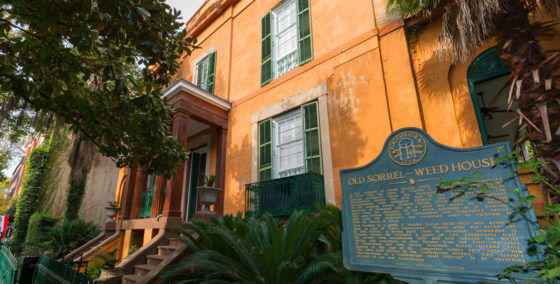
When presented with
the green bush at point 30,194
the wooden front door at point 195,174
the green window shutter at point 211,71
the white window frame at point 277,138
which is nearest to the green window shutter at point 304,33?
the white window frame at point 277,138

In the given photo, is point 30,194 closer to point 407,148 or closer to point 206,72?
point 206,72

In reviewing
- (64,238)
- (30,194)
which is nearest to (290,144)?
(64,238)

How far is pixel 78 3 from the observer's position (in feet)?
8.44

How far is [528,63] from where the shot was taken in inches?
139

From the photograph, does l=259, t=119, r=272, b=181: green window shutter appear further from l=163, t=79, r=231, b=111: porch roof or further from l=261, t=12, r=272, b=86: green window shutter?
l=163, t=79, r=231, b=111: porch roof

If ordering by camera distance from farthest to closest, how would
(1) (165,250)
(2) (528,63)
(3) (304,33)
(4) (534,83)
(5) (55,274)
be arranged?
(3) (304,33), (1) (165,250), (5) (55,274), (2) (528,63), (4) (534,83)

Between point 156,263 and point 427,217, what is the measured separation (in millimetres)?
5518

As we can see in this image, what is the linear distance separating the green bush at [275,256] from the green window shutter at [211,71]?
6.98 meters

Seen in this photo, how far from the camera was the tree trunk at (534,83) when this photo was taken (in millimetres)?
3189

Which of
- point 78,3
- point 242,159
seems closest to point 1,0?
point 78,3

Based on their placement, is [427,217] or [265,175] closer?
[427,217]

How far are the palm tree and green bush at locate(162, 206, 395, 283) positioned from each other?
8.60 feet

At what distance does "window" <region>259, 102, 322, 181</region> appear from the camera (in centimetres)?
669

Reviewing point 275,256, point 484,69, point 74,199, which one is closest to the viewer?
point 275,256
